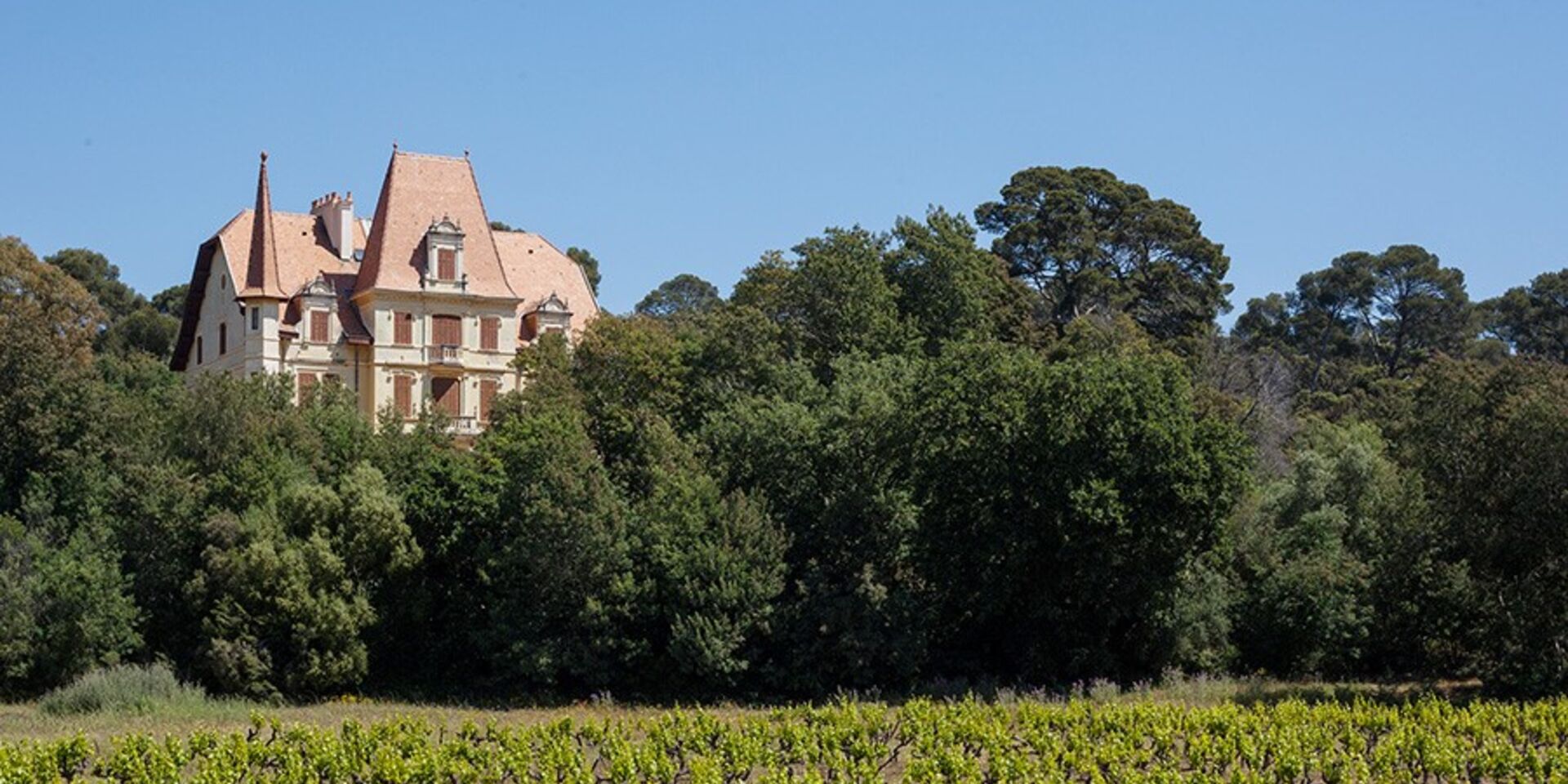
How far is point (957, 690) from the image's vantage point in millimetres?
37844

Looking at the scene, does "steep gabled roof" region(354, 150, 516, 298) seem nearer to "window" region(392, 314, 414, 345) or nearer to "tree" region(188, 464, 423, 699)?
"window" region(392, 314, 414, 345)

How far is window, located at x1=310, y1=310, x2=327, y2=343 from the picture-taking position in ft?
196

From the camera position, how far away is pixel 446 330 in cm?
6131

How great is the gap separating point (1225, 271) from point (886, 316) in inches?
1010

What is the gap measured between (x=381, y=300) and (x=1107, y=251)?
3084cm

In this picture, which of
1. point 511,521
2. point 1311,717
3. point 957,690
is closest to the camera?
point 1311,717

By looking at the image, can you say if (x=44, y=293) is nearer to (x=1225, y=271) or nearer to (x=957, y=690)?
(x=957, y=690)

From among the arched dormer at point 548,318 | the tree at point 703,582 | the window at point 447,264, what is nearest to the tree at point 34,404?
the window at point 447,264

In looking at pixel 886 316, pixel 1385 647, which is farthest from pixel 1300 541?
pixel 886 316

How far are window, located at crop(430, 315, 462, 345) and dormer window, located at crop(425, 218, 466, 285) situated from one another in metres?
1.30

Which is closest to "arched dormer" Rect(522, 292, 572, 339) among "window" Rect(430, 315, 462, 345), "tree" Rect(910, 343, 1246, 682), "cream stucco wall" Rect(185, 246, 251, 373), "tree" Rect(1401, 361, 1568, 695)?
"window" Rect(430, 315, 462, 345)

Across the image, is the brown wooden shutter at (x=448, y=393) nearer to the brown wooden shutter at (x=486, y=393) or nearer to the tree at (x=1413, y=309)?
the brown wooden shutter at (x=486, y=393)

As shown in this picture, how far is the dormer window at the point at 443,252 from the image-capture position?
2391 inches

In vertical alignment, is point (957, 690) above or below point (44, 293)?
below
